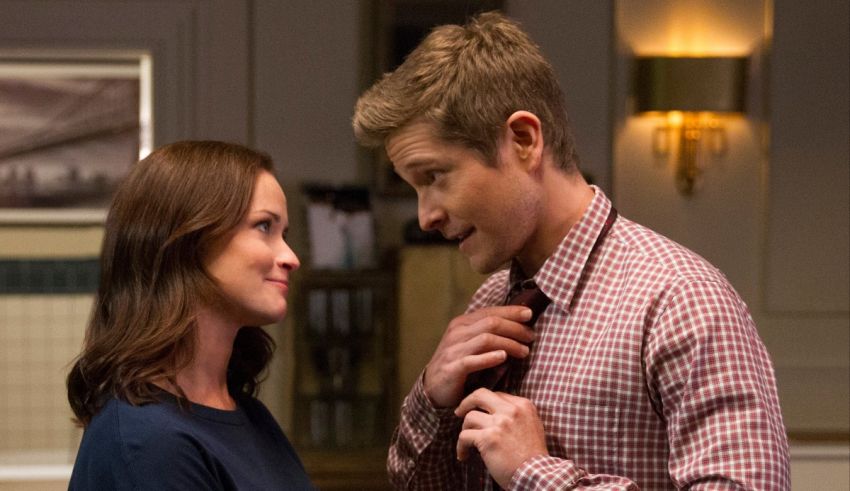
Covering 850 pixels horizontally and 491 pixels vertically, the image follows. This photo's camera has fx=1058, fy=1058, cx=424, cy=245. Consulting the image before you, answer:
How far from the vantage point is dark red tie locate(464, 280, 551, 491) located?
1.58m

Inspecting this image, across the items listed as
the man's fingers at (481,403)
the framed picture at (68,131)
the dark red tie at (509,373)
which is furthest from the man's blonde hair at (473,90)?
the framed picture at (68,131)

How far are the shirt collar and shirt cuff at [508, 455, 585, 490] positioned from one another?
238mm

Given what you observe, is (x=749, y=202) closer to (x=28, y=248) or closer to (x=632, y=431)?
(x=28, y=248)

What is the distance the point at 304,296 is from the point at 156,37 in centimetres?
132

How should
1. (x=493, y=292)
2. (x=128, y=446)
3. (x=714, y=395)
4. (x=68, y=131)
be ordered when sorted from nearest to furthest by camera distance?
(x=714, y=395) → (x=128, y=446) → (x=493, y=292) → (x=68, y=131)

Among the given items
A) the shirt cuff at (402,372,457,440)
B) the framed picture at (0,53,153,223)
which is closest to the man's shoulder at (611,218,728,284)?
the shirt cuff at (402,372,457,440)

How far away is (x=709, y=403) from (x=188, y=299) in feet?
2.59

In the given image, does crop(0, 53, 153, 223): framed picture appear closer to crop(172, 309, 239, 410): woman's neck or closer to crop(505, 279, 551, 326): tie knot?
crop(172, 309, 239, 410): woman's neck

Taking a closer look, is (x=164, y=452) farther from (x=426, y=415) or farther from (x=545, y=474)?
(x=545, y=474)

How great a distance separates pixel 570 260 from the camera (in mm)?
1555

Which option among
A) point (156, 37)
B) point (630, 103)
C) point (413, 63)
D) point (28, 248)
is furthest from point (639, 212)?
point (413, 63)

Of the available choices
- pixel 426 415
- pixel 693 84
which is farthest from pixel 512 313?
pixel 693 84

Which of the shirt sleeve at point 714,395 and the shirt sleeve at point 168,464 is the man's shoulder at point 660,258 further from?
the shirt sleeve at point 168,464

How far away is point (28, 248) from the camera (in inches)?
187
